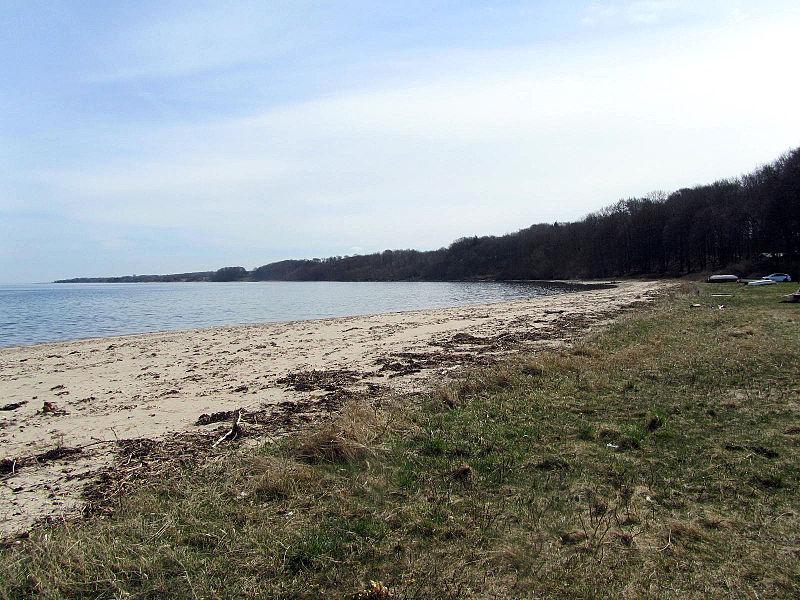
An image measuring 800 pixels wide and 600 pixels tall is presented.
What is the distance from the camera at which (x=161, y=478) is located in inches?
235

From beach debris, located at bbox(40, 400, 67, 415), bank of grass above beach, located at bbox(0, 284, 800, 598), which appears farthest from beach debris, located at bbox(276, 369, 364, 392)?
beach debris, located at bbox(40, 400, 67, 415)

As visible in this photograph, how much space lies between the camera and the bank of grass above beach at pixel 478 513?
3.60 meters

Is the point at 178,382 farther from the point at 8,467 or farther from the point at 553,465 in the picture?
the point at 553,465

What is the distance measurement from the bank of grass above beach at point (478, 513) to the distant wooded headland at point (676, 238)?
6122 cm

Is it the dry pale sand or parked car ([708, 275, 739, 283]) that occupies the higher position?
parked car ([708, 275, 739, 283])

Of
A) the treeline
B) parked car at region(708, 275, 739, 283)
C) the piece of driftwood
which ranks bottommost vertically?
the piece of driftwood

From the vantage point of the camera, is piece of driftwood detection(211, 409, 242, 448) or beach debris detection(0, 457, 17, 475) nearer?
beach debris detection(0, 457, 17, 475)

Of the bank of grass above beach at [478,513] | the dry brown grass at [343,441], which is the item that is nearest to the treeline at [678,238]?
the bank of grass above beach at [478,513]

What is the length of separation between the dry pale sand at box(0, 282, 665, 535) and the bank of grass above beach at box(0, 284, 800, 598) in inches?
76.2

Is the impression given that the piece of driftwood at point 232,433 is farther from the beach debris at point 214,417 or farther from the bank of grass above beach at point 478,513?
the beach debris at point 214,417

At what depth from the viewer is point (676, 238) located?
84.4m

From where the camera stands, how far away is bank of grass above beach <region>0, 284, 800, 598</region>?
11.8ft

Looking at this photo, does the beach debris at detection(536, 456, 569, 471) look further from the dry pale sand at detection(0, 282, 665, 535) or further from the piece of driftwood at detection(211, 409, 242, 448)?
the piece of driftwood at detection(211, 409, 242, 448)

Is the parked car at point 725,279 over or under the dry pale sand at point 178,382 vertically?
over
